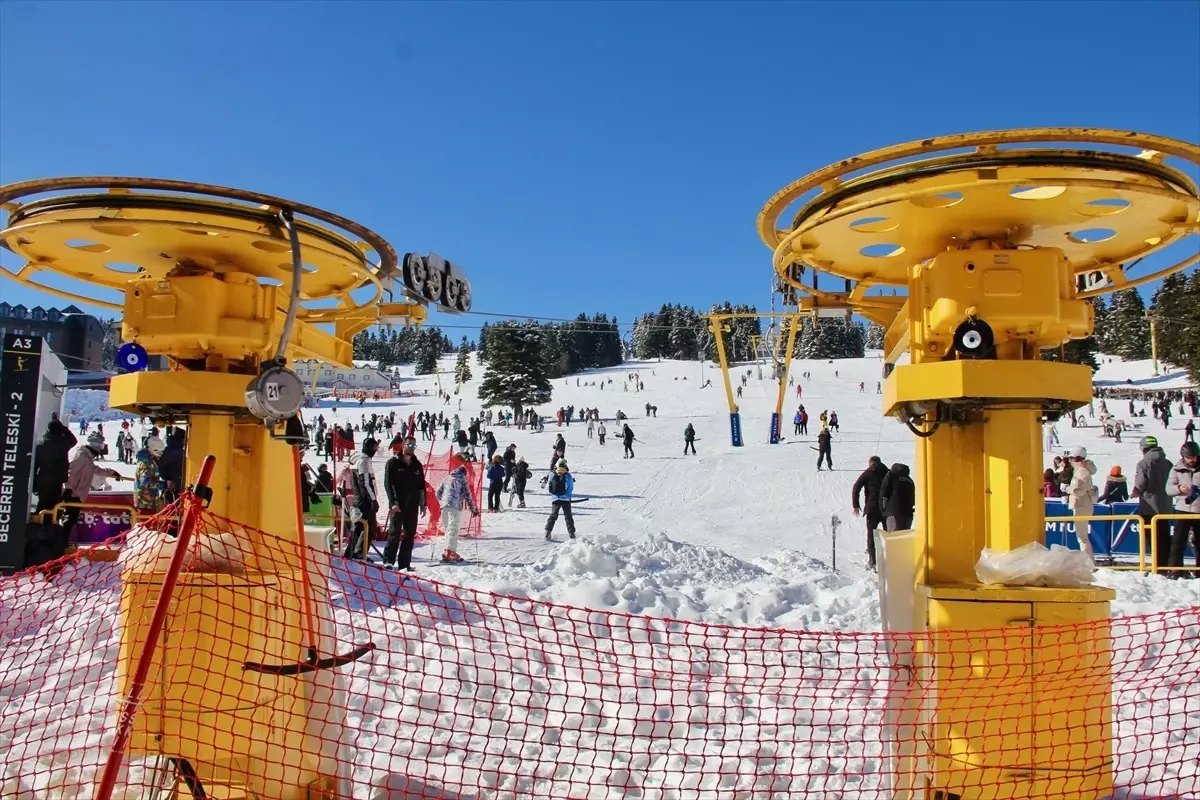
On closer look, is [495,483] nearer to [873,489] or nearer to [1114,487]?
[873,489]

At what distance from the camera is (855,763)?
16.1 feet

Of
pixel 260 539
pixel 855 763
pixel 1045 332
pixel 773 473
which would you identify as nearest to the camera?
pixel 1045 332

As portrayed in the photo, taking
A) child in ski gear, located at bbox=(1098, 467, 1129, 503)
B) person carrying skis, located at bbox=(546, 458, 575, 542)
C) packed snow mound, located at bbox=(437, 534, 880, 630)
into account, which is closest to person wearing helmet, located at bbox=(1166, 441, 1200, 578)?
child in ski gear, located at bbox=(1098, 467, 1129, 503)

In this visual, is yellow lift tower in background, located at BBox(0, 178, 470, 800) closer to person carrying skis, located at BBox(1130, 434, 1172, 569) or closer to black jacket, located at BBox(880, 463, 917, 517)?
black jacket, located at BBox(880, 463, 917, 517)

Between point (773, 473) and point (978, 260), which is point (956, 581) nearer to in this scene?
point (978, 260)

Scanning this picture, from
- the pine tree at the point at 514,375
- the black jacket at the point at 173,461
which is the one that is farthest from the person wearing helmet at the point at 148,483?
the pine tree at the point at 514,375

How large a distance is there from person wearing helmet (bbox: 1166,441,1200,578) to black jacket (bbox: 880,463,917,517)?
322 centimetres

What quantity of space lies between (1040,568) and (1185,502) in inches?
400

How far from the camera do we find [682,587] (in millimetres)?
8961

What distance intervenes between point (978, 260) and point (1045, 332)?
47 centimetres

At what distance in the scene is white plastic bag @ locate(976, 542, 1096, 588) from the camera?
3848 millimetres

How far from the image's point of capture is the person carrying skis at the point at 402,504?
1166cm

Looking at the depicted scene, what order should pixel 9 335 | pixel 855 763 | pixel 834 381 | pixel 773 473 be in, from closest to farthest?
pixel 855 763
pixel 9 335
pixel 773 473
pixel 834 381

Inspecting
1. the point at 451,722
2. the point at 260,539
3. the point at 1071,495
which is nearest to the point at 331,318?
the point at 260,539
